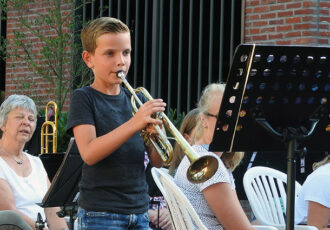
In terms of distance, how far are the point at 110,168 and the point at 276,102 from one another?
82 centimetres

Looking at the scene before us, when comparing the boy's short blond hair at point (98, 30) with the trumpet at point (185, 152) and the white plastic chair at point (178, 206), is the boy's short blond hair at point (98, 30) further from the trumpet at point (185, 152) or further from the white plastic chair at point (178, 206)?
the white plastic chair at point (178, 206)

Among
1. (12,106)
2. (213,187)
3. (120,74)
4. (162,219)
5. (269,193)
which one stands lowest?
(162,219)

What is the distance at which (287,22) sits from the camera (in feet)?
25.8

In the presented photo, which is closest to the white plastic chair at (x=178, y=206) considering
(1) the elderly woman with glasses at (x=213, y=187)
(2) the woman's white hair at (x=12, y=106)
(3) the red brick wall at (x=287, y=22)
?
(1) the elderly woman with glasses at (x=213, y=187)

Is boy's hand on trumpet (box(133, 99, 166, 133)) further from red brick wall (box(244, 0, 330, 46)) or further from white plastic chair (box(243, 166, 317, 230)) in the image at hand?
red brick wall (box(244, 0, 330, 46))

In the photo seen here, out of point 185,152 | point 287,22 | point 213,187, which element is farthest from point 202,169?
point 287,22

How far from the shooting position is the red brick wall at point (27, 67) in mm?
10062

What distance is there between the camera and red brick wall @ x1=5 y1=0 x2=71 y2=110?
10.1m

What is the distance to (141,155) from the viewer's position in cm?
371

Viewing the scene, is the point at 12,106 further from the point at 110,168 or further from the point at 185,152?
the point at 185,152

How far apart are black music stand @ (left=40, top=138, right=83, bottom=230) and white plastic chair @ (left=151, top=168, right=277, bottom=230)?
54 cm

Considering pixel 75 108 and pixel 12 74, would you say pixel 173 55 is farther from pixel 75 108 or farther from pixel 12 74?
pixel 75 108

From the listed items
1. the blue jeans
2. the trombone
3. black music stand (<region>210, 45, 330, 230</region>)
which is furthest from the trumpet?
the trombone

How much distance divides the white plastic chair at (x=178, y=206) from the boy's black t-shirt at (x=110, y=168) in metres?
0.20
